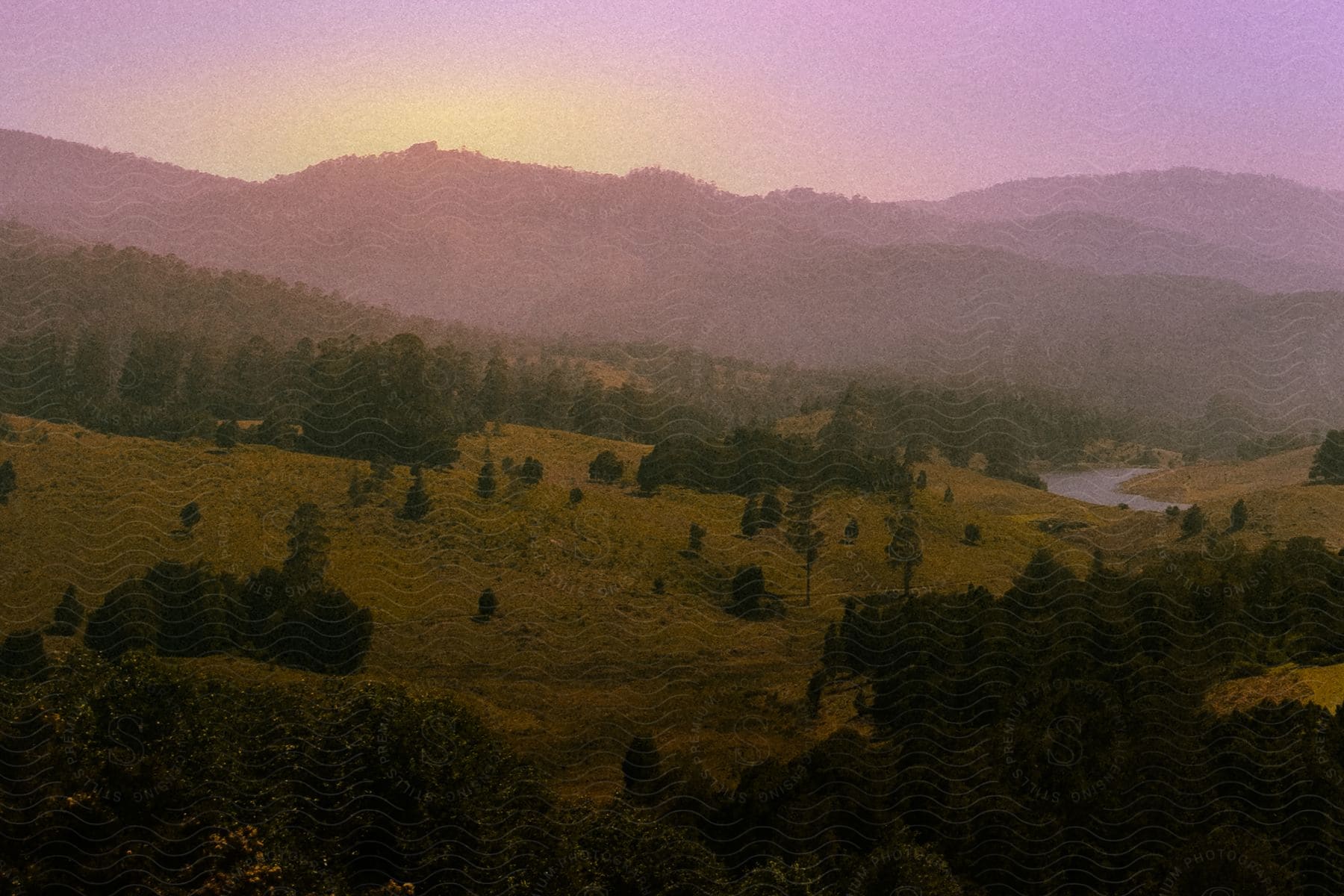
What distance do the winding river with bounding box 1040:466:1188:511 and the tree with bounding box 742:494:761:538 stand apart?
3759cm

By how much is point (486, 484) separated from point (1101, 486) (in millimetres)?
65312

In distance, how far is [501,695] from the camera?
3753 cm

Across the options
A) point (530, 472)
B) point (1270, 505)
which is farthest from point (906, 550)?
point (1270, 505)

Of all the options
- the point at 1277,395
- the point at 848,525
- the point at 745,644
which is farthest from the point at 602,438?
the point at 1277,395

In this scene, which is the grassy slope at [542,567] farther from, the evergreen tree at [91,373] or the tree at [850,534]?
the evergreen tree at [91,373]

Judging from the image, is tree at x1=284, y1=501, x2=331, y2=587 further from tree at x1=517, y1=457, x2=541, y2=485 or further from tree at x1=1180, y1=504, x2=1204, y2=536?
tree at x1=1180, y1=504, x2=1204, y2=536

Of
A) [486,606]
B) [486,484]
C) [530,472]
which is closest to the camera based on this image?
[486,606]

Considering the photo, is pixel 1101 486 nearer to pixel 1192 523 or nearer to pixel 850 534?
pixel 1192 523

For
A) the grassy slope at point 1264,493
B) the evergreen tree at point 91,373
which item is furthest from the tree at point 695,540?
the evergreen tree at point 91,373

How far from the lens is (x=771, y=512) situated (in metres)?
55.5

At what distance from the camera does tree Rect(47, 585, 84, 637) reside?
39.3 m

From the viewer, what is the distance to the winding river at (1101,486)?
84375mm

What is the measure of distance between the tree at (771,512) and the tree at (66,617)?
31441 mm

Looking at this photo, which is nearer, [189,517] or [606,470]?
[189,517]
